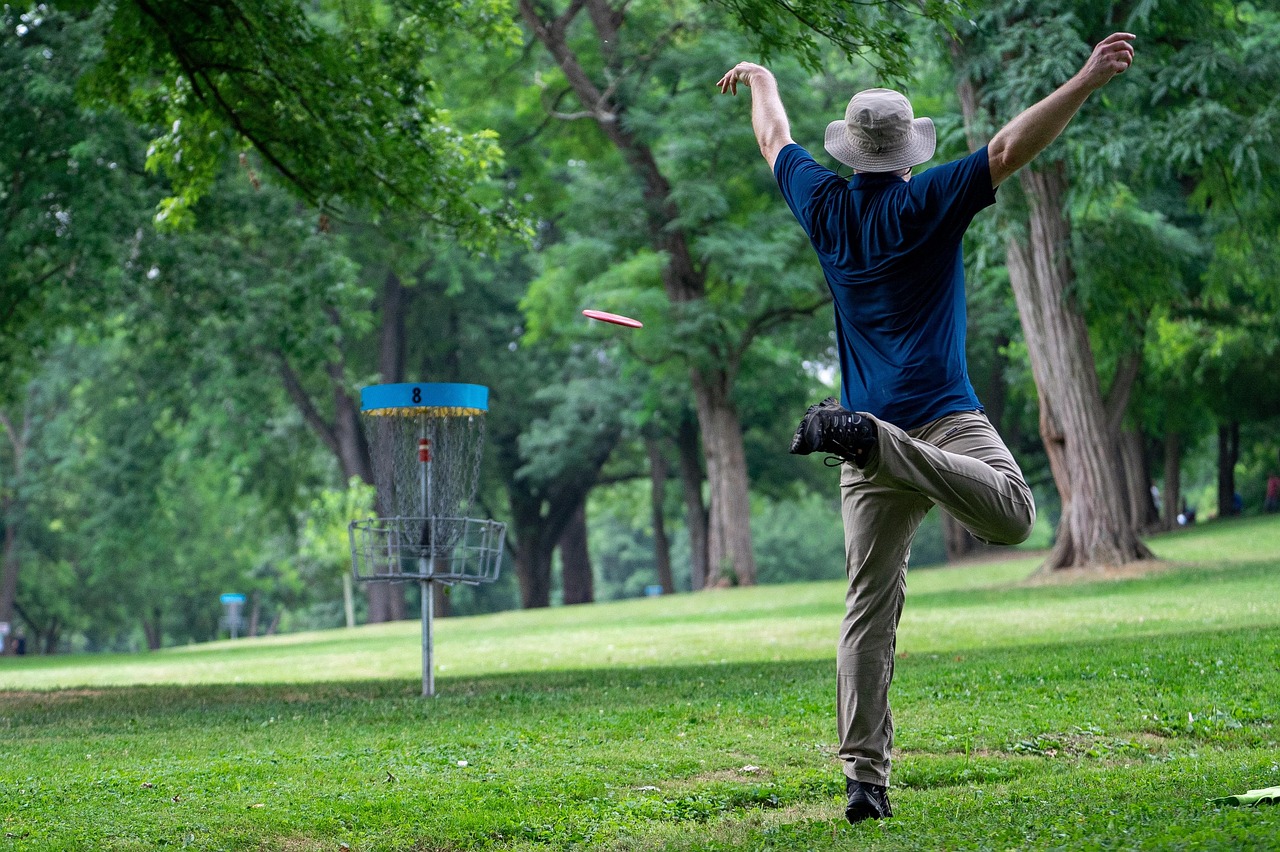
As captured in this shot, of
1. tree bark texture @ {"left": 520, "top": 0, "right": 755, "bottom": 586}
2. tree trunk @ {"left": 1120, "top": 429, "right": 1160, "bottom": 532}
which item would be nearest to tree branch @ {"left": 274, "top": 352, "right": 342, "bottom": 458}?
tree bark texture @ {"left": 520, "top": 0, "right": 755, "bottom": 586}

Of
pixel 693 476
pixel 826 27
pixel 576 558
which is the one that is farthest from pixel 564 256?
pixel 826 27

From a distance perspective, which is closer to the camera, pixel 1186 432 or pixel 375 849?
pixel 375 849

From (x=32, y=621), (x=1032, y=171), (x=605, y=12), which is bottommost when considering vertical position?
(x=32, y=621)

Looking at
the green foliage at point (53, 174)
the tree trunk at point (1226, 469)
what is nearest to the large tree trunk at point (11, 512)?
the green foliage at point (53, 174)

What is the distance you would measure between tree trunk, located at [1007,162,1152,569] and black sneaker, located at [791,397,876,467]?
16.9 m

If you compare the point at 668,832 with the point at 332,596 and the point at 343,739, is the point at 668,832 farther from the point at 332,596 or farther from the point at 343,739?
the point at 332,596

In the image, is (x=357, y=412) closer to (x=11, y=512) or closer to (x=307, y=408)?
(x=307, y=408)

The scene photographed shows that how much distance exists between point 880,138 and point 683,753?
3.18 m

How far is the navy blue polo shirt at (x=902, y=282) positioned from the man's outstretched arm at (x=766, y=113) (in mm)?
494

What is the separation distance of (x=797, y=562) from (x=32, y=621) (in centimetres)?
4158

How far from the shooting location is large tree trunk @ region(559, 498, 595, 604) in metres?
45.4

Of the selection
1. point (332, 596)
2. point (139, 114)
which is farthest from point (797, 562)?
point (139, 114)

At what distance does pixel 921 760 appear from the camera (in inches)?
249

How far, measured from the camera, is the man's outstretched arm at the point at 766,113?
18.4 ft
